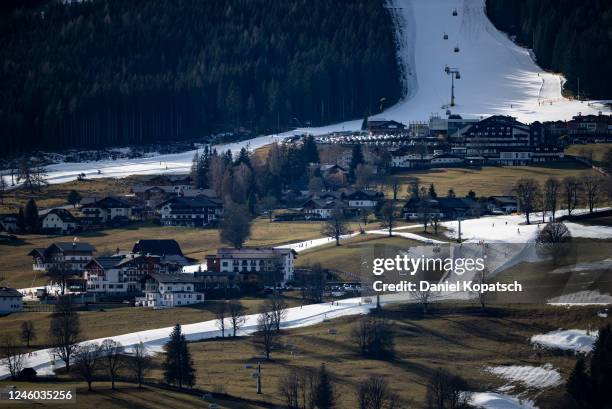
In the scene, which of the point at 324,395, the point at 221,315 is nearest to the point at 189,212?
the point at 221,315

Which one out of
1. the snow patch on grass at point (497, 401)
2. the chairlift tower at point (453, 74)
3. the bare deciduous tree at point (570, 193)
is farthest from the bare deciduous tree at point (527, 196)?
the chairlift tower at point (453, 74)

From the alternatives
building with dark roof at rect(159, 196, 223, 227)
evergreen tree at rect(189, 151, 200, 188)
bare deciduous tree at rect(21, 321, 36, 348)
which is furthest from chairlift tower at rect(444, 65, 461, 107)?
bare deciduous tree at rect(21, 321, 36, 348)

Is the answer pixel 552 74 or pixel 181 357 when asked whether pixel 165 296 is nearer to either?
pixel 181 357

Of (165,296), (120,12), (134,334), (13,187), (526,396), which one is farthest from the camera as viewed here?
(120,12)

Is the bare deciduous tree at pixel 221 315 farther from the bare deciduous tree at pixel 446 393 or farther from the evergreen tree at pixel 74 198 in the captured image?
the evergreen tree at pixel 74 198

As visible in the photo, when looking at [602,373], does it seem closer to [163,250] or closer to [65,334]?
[65,334]

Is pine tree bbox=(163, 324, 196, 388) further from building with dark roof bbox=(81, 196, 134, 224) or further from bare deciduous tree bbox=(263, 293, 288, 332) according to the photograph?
building with dark roof bbox=(81, 196, 134, 224)

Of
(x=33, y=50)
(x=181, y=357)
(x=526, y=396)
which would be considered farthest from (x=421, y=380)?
(x=33, y=50)
